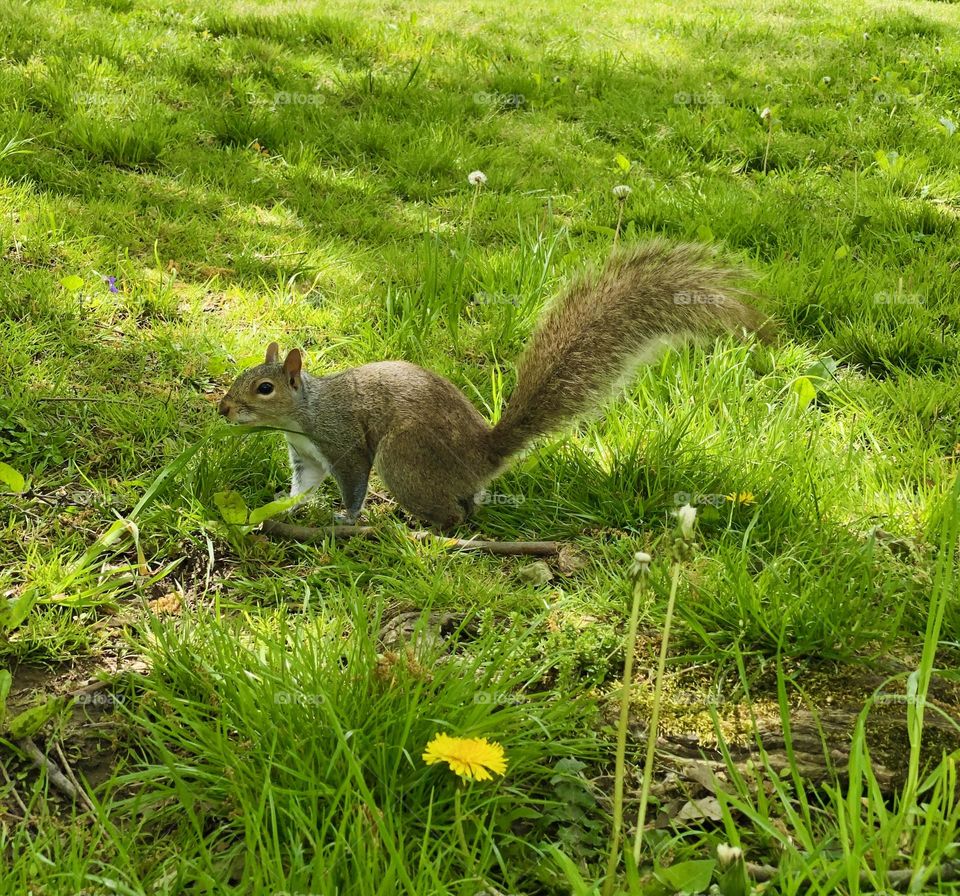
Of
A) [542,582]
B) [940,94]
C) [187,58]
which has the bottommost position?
[542,582]

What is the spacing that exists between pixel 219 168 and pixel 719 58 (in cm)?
367

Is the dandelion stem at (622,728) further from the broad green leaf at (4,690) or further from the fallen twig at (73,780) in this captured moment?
the broad green leaf at (4,690)

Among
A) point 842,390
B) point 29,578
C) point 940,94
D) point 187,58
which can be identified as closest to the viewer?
point 29,578

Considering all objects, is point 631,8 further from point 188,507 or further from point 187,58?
point 188,507

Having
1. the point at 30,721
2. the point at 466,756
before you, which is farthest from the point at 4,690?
the point at 466,756

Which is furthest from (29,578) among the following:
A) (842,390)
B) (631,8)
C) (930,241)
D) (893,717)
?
(631,8)

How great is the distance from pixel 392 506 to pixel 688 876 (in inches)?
63.4

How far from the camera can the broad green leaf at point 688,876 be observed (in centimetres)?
139

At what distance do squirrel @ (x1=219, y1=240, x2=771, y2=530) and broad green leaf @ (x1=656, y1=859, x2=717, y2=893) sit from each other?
133 centimetres

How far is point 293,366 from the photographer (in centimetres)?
265

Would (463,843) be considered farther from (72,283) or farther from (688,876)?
(72,283)

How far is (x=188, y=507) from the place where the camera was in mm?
2502

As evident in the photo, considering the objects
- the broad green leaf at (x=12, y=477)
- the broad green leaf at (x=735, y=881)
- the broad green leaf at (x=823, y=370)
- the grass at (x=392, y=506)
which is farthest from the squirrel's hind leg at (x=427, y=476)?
the broad green leaf at (x=735, y=881)

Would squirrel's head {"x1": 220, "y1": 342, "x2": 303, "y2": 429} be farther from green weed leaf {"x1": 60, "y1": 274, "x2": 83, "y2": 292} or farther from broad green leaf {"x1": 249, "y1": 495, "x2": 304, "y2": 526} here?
green weed leaf {"x1": 60, "y1": 274, "x2": 83, "y2": 292}
